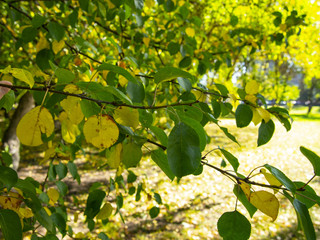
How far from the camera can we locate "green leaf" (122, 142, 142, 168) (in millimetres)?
701

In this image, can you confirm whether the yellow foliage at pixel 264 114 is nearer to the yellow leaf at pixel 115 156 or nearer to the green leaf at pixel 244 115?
the green leaf at pixel 244 115

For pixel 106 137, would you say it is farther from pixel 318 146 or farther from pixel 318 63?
pixel 318 146

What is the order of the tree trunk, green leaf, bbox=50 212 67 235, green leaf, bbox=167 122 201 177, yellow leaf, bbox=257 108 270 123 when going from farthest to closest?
the tree trunk, green leaf, bbox=50 212 67 235, yellow leaf, bbox=257 108 270 123, green leaf, bbox=167 122 201 177

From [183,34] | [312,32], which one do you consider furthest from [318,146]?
[183,34]

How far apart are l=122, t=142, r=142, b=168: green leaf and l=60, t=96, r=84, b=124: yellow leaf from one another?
16 cm

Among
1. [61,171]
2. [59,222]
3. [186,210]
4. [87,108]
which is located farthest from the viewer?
[186,210]

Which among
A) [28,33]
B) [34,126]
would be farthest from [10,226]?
[28,33]

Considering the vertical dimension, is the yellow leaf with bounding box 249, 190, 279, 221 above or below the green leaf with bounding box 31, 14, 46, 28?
below

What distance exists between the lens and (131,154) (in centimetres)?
70

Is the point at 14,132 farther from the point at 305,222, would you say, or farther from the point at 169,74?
the point at 305,222

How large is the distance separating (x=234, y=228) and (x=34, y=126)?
1.78 ft

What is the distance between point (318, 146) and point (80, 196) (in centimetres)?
877

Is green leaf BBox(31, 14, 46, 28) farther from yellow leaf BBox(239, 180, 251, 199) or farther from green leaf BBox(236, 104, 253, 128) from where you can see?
yellow leaf BBox(239, 180, 251, 199)

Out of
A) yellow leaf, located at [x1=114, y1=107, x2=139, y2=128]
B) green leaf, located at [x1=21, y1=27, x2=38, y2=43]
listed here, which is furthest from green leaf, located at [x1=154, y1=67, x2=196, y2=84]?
green leaf, located at [x1=21, y1=27, x2=38, y2=43]
